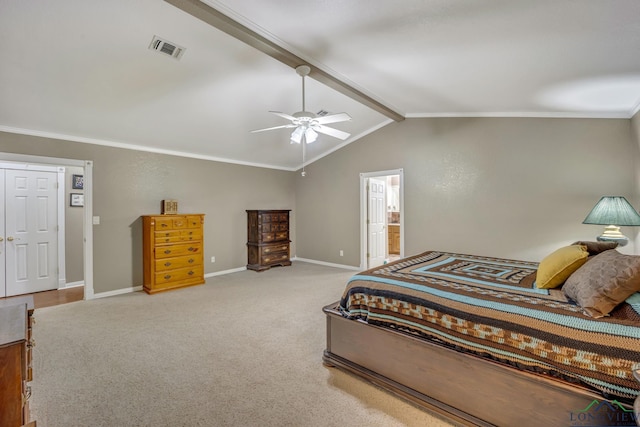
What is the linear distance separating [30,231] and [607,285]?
6.76 m

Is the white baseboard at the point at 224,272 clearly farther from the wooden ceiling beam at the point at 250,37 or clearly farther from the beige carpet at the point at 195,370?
the wooden ceiling beam at the point at 250,37

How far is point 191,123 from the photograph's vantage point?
4262mm

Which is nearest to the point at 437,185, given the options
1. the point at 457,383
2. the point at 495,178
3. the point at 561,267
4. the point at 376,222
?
the point at 495,178

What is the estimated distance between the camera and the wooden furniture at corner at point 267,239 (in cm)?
592

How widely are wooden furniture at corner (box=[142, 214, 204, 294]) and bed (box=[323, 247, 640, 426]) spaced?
329 cm

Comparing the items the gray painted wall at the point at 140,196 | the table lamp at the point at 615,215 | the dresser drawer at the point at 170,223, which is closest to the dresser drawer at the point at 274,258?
the gray painted wall at the point at 140,196

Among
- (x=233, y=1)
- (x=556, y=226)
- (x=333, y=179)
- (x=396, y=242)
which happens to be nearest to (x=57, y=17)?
(x=233, y=1)

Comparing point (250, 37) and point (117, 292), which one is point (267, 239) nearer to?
point (117, 292)

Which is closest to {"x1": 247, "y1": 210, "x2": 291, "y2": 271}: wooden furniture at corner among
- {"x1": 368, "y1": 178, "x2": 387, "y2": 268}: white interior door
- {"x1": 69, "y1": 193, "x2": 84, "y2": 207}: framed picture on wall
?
{"x1": 368, "y1": 178, "x2": 387, "y2": 268}: white interior door

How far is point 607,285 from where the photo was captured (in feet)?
4.84

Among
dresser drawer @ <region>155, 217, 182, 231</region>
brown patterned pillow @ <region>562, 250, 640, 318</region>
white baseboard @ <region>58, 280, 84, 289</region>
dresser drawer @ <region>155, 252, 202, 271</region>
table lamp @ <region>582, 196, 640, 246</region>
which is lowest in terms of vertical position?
white baseboard @ <region>58, 280, 84, 289</region>

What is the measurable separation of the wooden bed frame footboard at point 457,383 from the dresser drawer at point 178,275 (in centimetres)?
328

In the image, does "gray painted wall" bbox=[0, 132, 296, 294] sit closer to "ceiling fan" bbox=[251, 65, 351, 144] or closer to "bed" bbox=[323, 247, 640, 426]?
"ceiling fan" bbox=[251, 65, 351, 144]

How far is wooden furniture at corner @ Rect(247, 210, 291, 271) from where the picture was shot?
5.92 meters
